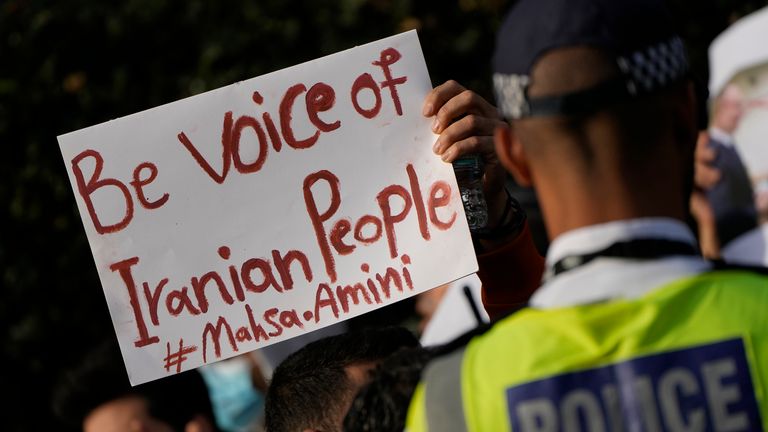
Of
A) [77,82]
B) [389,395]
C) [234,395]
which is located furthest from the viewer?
[77,82]

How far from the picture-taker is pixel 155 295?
7.38 feet

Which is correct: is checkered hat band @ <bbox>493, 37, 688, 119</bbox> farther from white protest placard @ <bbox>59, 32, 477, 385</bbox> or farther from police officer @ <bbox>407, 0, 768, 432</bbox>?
white protest placard @ <bbox>59, 32, 477, 385</bbox>

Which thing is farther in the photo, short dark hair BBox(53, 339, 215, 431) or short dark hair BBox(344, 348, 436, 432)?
short dark hair BBox(53, 339, 215, 431)

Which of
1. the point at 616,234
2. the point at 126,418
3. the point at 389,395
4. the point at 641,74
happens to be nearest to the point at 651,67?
the point at 641,74

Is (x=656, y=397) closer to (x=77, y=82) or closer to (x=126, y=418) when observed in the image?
(x=126, y=418)

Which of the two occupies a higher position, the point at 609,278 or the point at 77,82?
the point at 77,82

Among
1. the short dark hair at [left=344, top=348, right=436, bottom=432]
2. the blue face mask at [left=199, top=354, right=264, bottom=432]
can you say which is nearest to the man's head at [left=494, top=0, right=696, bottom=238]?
the short dark hair at [left=344, top=348, right=436, bottom=432]

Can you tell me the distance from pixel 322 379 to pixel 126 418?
51.5 inches

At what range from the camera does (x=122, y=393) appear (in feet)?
11.6

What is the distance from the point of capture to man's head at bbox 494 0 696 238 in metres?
1.43

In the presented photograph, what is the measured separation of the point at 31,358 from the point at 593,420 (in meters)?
4.85

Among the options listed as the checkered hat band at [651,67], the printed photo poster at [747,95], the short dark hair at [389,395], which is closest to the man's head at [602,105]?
the checkered hat band at [651,67]

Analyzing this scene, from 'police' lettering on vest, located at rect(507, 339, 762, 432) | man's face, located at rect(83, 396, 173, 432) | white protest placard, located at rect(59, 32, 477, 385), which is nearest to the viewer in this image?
'police' lettering on vest, located at rect(507, 339, 762, 432)

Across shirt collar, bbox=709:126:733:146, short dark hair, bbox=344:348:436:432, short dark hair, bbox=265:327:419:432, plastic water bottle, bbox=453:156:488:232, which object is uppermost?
plastic water bottle, bbox=453:156:488:232
